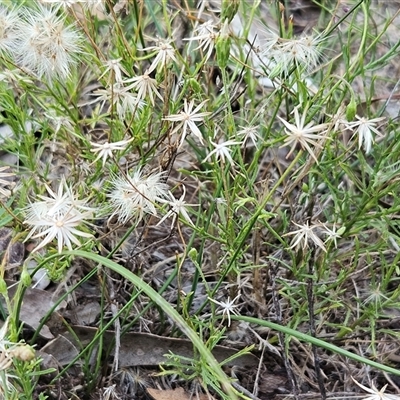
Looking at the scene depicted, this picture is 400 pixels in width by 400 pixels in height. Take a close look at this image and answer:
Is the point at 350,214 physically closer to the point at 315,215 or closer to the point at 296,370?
the point at 315,215

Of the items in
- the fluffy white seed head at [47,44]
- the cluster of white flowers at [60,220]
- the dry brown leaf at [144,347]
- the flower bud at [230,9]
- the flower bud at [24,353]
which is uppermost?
the flower bud at [230,9]

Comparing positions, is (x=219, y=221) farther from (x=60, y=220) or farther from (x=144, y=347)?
(x=60, y=220)

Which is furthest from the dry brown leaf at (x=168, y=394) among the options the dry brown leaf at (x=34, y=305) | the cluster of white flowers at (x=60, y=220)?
the cluster of white flowers at (x=60, y=220)

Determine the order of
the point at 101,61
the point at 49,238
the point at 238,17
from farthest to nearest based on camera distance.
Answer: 1. the point at 238,17
2. the point at 101,61
3. the point at 49,238

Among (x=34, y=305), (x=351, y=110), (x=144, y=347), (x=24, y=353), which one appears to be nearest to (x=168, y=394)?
(x=144, y=347)

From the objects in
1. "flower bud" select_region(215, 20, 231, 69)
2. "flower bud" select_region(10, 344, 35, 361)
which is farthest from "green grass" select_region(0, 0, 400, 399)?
"flower bud" select_region(10, 344, 35, 361)

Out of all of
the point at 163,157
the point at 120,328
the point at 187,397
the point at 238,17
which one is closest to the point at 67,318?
the point at 120,328

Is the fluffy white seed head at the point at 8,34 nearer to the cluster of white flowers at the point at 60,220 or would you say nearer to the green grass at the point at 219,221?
the green grass at the point at 219,221

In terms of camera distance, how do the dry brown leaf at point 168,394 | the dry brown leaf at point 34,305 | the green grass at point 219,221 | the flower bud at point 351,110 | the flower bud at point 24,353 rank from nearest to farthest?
the flower bud at point 24,353 → the flower bud at point 351,110 → the green grass at point 219,221 → the dry brown leaf at point 168,394 → the dry brown leaf at point 34,305

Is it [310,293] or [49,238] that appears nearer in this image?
[49,238]
